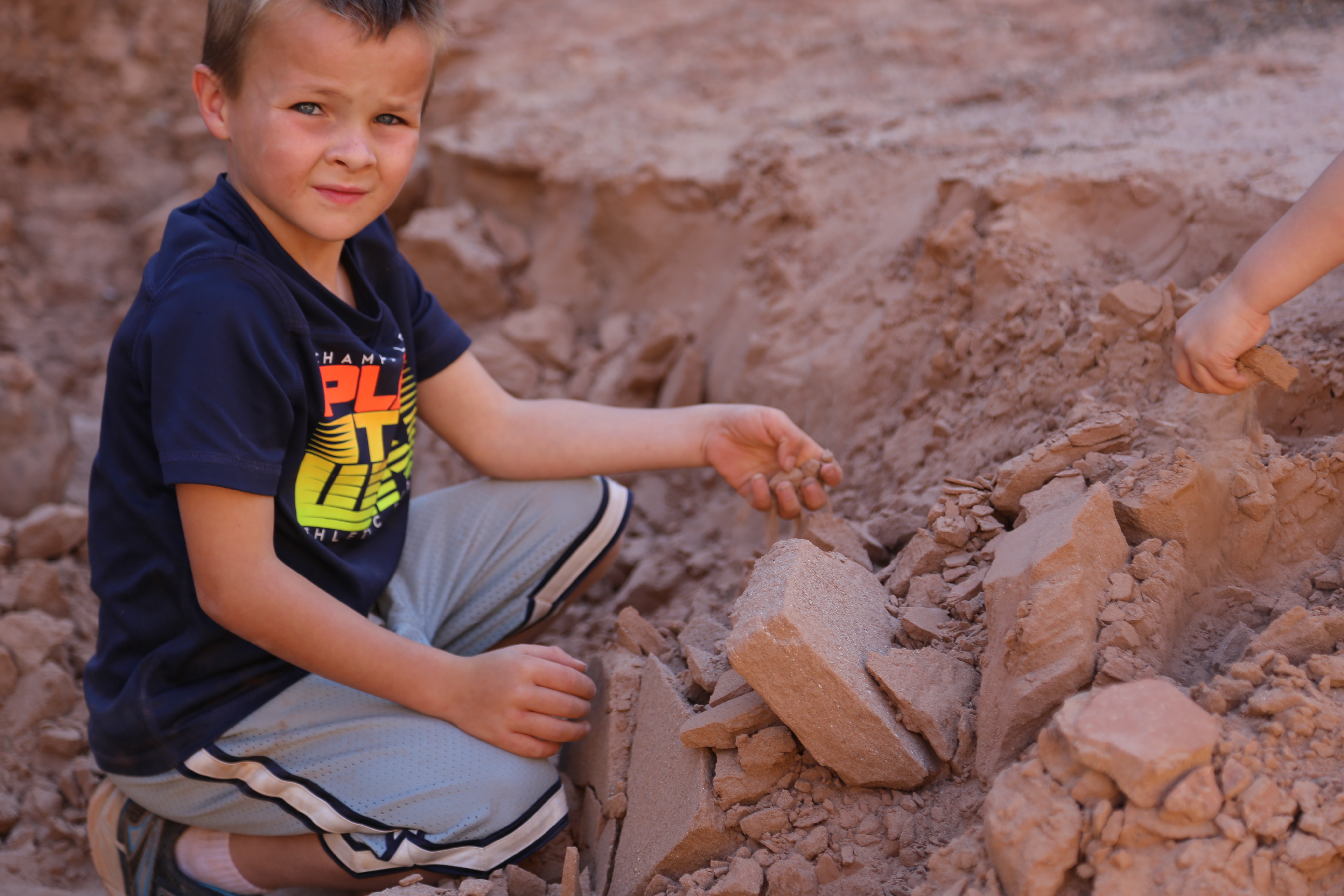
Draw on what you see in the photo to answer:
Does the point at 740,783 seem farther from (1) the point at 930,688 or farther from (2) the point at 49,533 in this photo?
(2) the point at 49,533

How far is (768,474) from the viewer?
2043 millimetres

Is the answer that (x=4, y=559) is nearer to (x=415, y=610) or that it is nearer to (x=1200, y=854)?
(x=415, y=610)

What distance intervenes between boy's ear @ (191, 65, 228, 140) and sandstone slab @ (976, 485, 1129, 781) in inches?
52.6

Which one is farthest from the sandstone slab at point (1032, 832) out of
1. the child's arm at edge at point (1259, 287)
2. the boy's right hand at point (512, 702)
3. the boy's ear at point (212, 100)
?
the boy's ear at point (212, 100)

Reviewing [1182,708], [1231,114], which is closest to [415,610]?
[1182,708]

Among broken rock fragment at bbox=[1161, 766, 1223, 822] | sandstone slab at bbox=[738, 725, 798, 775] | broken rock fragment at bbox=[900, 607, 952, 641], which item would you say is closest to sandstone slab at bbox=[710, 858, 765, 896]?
sandstone slab at bbox=[738, 725, 798, 775]

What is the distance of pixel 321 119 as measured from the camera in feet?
5.06

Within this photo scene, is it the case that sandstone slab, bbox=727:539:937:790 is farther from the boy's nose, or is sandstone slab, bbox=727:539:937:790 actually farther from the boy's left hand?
the boy's nose

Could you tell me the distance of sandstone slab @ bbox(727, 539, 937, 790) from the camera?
4.45 ft

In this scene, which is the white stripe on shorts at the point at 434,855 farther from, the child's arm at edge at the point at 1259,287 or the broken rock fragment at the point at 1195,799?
the child's arm at edge at the point at 1259,287

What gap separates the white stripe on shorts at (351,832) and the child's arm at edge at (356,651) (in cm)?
15

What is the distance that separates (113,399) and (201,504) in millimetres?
279

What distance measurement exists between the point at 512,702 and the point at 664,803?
31 centimetres

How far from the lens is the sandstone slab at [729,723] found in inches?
57.2
